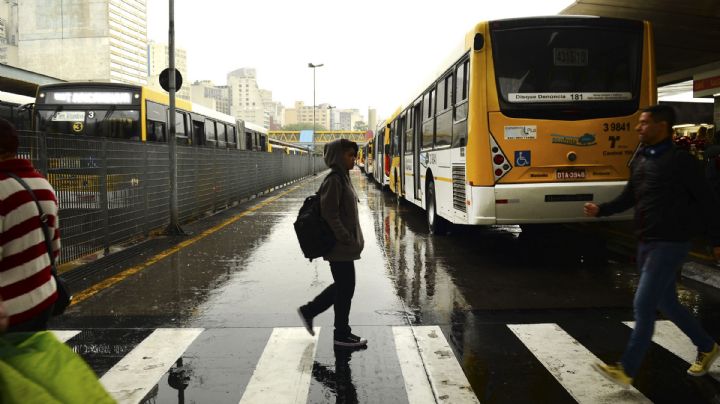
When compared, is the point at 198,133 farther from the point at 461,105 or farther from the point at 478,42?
the point at 478,42

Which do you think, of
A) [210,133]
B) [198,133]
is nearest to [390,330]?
[198,133]

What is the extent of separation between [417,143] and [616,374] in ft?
33.2

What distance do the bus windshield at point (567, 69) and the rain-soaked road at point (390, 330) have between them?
2126mm

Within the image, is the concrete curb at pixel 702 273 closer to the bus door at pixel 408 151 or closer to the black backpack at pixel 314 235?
the black backpack at pixel 314 235

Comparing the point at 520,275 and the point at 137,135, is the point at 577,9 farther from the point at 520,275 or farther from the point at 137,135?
the point at 137,135

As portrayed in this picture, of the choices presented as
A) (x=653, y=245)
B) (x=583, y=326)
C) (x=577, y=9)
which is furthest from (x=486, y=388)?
(x=577, y=9)

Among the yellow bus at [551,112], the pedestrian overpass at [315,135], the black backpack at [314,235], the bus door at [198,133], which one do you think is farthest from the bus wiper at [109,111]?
the pedestrian overpass at [315,135]

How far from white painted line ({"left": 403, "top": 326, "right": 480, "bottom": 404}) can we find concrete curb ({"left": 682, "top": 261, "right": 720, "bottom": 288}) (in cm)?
376

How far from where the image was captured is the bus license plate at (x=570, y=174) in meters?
7.92

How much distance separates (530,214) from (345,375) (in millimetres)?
4459

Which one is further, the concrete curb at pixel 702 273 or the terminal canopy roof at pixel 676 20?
the terminal canopy roof at pixel 676 20

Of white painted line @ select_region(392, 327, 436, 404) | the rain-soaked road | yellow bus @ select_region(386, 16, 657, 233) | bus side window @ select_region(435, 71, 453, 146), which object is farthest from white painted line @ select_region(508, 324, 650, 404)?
bus side window @ select_region(435, 71, 453, 146)

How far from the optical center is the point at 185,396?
3891 mm

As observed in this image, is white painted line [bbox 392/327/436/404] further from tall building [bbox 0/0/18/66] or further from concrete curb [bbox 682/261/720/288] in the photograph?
tall building [bbox 0/0/18/66]
